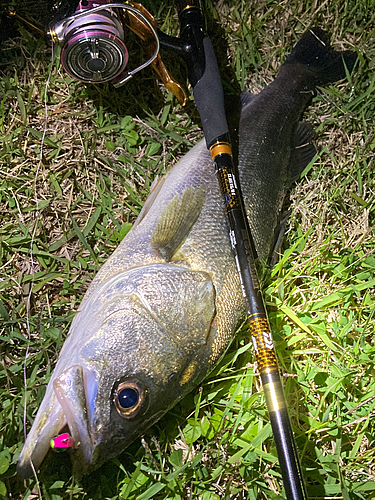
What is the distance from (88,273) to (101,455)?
1.27 m

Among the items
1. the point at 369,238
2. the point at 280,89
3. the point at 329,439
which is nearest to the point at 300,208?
the point at 369,238

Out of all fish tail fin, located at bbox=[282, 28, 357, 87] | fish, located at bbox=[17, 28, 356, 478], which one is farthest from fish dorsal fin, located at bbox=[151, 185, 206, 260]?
fish tail fin, located at bbox=[282, 28, 357, 87]

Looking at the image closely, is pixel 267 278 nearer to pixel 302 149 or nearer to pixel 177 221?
pixel 177 221

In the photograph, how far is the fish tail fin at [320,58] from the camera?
10.4 feet

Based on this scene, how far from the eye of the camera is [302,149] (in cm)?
306

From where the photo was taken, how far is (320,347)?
273cm

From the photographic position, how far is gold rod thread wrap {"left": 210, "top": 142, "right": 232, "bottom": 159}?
2.51 metres

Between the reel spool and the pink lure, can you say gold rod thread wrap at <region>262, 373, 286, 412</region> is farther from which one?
the reel spool

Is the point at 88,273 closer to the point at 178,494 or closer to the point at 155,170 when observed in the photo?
the point at 155,170

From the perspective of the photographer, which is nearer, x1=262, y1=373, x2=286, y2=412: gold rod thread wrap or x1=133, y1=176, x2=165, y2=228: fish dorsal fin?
x1=262, y1=373, x2=286, y2=412: gold rod thread wrap

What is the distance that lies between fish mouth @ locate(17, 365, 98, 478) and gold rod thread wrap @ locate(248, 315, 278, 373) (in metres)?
0.87

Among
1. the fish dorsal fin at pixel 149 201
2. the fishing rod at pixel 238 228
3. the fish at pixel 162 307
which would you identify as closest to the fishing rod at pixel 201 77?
the fishing rod at pixel 238 228

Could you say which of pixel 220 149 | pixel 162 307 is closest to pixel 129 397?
pixel 162 307

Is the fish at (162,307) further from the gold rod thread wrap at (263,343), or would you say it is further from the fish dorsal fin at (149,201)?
the gold rod thread wrap at (263,343)
